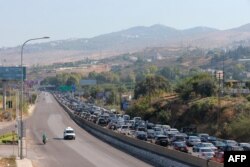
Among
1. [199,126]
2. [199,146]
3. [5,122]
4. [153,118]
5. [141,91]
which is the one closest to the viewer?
[199,146]

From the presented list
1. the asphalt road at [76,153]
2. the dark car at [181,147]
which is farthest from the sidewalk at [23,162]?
the dark car at [181,147]

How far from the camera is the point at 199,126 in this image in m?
86.2

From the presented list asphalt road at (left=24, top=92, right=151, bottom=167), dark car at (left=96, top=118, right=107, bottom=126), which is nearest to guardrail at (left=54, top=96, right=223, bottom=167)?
asphalt road at (left=24, top=92, right=151, bottom=167)

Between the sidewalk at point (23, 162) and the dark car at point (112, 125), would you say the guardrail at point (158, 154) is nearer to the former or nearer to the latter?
the dark car at point (112, 125)

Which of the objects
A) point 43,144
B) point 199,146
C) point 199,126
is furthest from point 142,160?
point 199,126

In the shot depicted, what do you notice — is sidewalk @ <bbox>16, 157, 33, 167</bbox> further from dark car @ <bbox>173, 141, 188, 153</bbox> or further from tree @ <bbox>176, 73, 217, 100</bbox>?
tree @ <bbox>176, 73, 217, 100</bbox>

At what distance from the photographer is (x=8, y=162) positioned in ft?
156

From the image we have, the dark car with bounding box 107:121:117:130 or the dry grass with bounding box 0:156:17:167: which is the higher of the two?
the dry grass with bounding box 0:156:17:167

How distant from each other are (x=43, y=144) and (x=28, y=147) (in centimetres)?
402

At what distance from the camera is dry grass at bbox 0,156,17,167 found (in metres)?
45.7

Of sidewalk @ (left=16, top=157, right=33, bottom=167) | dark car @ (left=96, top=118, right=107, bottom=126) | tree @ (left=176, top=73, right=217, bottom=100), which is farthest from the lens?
tree @ (left=176, top=73, right=217, bottom=100)

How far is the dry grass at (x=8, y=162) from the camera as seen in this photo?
45.7 m

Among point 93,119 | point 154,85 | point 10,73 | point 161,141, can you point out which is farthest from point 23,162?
point 154,85

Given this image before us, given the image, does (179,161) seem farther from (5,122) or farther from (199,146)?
(5,122)
